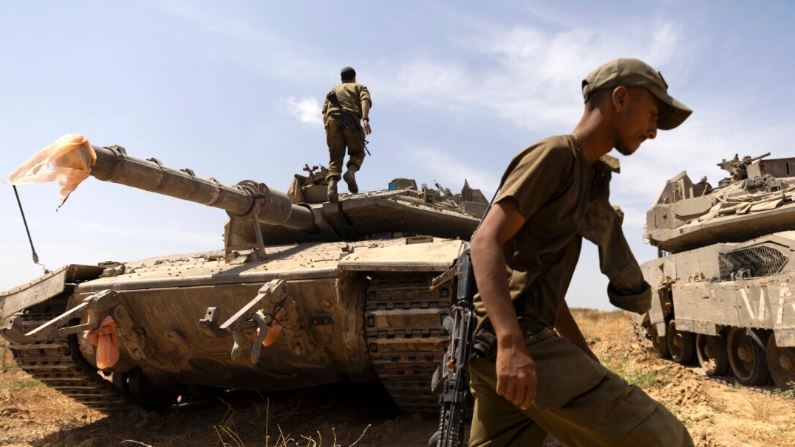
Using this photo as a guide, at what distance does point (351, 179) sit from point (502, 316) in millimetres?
6418

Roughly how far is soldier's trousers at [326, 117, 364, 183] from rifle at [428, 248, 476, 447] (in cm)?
590

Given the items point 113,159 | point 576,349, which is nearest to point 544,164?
point 576,349

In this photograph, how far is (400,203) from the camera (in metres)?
7.43

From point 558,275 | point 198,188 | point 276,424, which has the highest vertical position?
point 198,188

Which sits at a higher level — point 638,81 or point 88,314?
point 638,81

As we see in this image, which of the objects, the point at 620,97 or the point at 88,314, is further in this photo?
the point at 88,314

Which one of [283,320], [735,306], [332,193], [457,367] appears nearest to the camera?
[457,367]

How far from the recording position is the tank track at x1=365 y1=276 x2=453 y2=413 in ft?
18.3

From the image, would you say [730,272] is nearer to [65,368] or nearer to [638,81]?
[65,368]

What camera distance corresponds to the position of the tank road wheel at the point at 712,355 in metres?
10.6

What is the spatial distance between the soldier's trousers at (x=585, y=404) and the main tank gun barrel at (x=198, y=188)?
155 inches

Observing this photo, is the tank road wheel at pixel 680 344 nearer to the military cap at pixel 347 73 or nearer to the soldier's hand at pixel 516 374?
the military cap at pixel 347 73

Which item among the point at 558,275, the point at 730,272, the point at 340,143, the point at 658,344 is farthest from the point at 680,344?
the point at 558,275

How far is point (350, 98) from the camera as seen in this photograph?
826 centimetres
